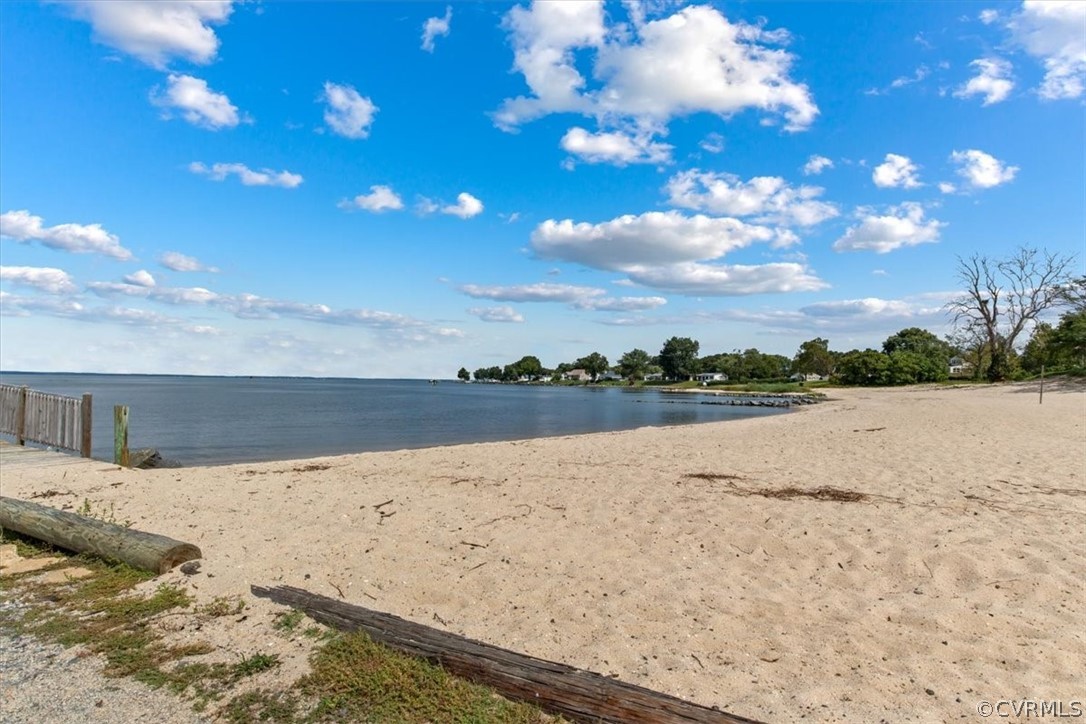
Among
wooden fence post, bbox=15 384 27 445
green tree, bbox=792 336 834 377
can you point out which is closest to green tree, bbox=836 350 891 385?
green tree, bbox=792 336 834 377

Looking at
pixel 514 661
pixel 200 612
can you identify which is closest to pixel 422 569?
pixel 200 612

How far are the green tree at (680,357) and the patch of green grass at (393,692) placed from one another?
14136 cm

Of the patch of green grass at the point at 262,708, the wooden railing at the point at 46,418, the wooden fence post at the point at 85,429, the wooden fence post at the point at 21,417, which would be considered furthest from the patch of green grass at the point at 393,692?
the wooden fence post at the point at 21,417

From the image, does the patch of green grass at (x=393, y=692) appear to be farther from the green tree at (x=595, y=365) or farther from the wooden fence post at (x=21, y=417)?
the green tree at (x=595, y=365)

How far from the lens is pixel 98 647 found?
406 cm

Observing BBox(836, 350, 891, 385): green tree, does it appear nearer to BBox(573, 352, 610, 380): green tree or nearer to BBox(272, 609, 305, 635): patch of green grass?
BBox(272, 609, 305, 635): patch of green grass

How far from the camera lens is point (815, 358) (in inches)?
4235

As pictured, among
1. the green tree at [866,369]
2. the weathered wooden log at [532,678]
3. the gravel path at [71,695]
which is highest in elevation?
the green tree at [866,369]

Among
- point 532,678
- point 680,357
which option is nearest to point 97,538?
point 532,678

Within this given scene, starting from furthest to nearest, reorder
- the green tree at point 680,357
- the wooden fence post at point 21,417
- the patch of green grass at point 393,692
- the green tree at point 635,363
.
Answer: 1. the green tree at point 635,363
2. the green tree at point 680,357
3. the wooden fence post at point 21,417
4. the patch of green grass at point 393,692

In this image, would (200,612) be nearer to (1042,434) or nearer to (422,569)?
(422,569)

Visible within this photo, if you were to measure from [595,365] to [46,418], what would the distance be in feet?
577

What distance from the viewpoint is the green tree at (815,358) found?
106831mm

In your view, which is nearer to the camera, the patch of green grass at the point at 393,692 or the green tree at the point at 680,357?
the patch of green grass at the point at 393,692
